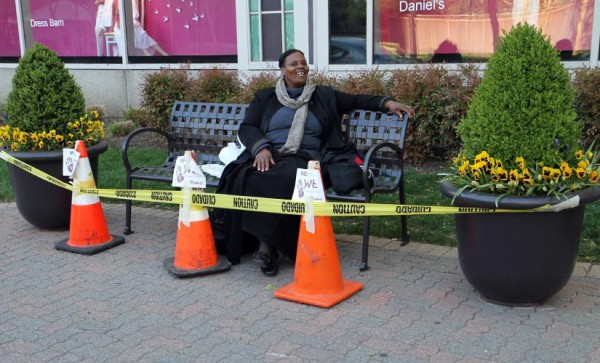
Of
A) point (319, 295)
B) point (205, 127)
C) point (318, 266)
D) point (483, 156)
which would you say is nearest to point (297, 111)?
point (205, 127)

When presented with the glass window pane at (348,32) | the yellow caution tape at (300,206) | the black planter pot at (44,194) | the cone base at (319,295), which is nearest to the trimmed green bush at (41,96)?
the black planter pot at (44,194)

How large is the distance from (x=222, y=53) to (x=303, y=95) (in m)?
6.16

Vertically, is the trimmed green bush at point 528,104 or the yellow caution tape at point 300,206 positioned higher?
the trimmed green bush at point 528,104

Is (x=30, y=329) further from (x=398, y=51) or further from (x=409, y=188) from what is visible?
(x=398, y=51)

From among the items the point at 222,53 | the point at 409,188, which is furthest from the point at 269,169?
the point at 222,53

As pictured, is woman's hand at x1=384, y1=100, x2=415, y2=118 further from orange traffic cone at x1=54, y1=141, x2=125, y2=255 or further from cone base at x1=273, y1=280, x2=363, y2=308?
orange traffic cone at x1=54, y1=141, x2=125, y2=255

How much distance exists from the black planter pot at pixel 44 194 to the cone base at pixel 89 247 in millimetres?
390

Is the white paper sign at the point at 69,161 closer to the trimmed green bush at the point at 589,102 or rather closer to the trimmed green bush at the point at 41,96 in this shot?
the trimmed green bush at the point at 41,96

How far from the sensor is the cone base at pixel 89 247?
512 centimetres

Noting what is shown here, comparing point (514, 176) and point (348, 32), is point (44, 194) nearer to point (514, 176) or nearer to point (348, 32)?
point (514, 176)

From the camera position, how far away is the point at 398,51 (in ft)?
30.7

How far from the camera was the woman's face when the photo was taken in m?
5.00

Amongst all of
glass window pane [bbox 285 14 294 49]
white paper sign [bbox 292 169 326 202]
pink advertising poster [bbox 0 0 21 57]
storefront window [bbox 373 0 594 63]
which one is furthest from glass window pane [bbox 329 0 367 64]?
pink advertising poster [bbox 0 0 21 57]

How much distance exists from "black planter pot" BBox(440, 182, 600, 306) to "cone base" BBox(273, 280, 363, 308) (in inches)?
30.5
